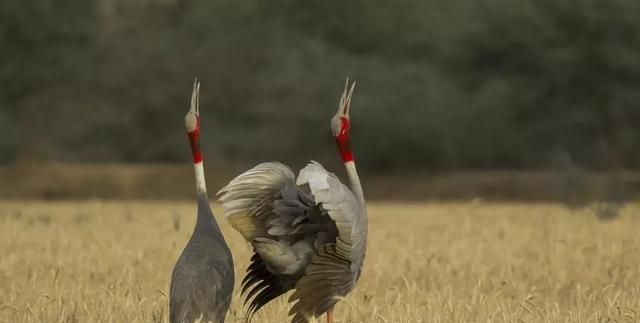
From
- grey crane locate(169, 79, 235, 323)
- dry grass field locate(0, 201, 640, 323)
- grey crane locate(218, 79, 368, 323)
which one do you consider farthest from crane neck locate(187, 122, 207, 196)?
dry grass field locate(0, 201, 640, 323)

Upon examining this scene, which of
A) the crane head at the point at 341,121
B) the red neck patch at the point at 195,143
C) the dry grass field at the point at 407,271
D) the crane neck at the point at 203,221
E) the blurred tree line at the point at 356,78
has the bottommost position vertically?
the dry grass field at the point at 407,271

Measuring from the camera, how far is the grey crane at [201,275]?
650 centimetres

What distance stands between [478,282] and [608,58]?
→ 25.8 meters

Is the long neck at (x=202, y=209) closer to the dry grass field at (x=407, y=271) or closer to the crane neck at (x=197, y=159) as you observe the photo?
the crane neck at (x=197, y=159)

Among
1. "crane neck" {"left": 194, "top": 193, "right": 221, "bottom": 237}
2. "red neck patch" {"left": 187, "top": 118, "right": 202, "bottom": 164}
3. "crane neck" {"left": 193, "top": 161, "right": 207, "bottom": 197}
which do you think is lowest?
"crane neck" {"left": 194, "top": 193, "right": 221, "bottom": 237}

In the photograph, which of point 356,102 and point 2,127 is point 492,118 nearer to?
point 356,102

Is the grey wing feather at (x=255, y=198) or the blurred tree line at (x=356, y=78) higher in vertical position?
the blurred tree line at (x=356, y=78)

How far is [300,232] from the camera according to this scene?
22.2ft

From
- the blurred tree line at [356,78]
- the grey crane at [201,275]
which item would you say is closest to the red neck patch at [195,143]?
the grey crane at [201,275]

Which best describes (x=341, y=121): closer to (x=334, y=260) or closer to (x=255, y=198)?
(x=255, y=198)

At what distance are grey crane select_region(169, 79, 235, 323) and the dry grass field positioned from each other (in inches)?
16.7

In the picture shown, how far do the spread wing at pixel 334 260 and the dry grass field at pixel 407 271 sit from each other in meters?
0.42

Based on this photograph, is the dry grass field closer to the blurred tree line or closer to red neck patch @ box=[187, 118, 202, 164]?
red neck patch @ box=[187, 118, 202, 164]

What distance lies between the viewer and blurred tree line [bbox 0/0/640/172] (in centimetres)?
3481
